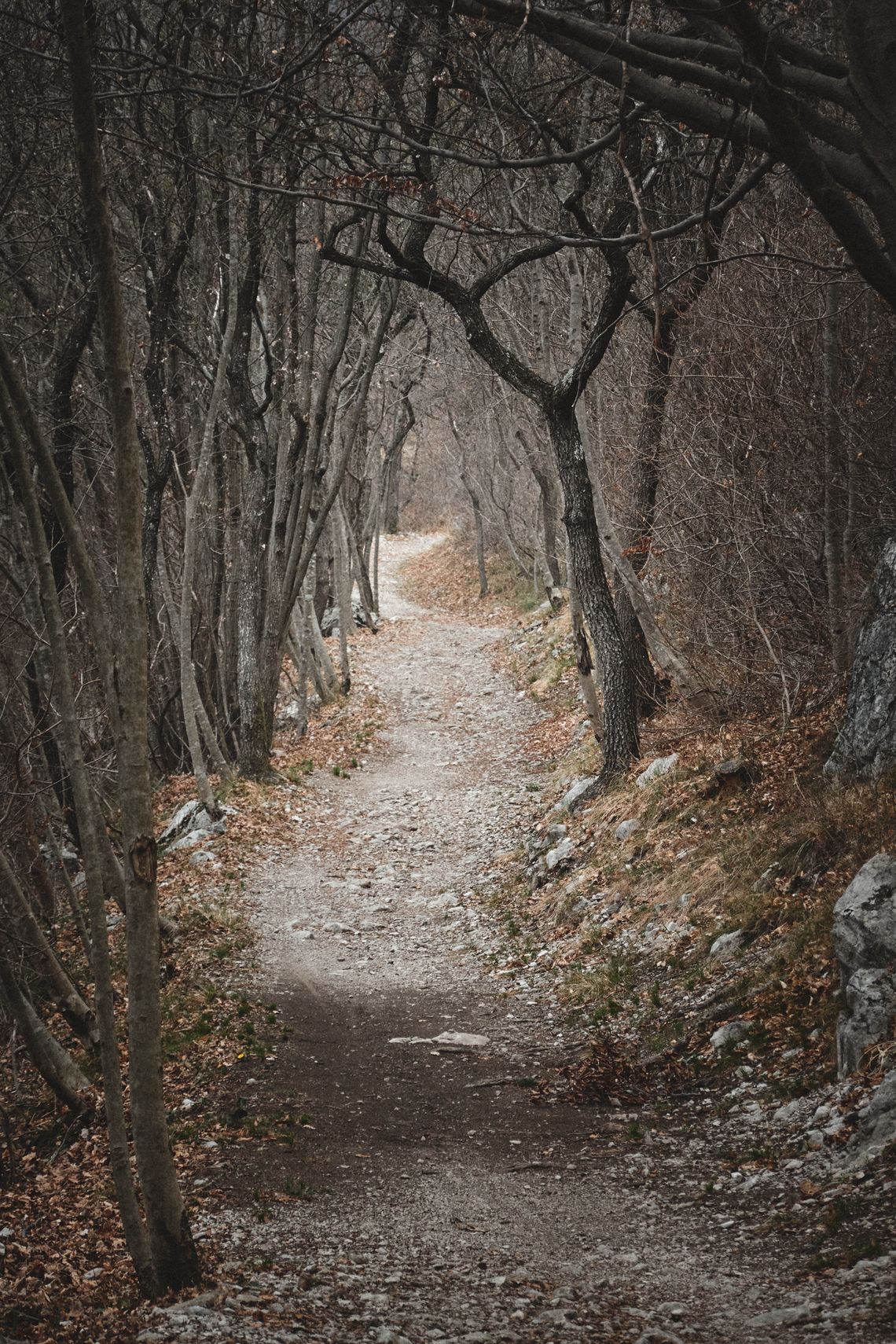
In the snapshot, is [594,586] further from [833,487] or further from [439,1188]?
[439,1188]

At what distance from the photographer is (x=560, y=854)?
9.36 meters

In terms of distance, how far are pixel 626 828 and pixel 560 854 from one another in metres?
0.82

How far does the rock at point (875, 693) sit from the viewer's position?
6207 mm

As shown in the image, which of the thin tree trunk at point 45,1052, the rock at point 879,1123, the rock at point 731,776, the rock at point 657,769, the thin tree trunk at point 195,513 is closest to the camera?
the rock at point 879,1123

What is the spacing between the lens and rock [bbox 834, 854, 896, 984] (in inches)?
181

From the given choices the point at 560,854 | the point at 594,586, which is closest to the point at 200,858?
the point at 560,854

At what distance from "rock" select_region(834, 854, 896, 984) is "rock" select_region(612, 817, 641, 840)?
378 centimetres

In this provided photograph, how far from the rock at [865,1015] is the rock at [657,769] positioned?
446cm

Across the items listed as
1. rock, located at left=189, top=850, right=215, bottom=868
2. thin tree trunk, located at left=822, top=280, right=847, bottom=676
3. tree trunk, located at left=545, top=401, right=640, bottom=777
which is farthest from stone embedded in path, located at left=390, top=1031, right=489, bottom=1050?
rock, located at left=189, top=850, right=215, bottom=868

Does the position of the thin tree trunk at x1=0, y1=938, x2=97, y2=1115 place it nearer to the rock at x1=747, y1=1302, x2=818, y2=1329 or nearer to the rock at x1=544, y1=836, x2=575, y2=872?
the rock at x1=747, y1=1302, x2=818, y2=1329

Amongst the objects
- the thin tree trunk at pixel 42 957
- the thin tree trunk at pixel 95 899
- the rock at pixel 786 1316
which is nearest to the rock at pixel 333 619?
the thin tree trunk at pixel 42 957

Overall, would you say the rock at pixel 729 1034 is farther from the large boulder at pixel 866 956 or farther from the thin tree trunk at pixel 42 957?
the thin tree trunk at pixel 42 957

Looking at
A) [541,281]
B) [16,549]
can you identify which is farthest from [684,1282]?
[541,281]

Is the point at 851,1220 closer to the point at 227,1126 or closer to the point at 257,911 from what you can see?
the point at 227,1126
